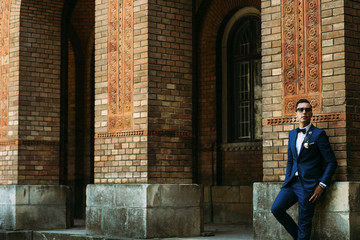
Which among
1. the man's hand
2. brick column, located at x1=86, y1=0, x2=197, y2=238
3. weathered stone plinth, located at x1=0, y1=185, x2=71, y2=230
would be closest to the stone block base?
brick column, located at x1=86, y1=0, x2=197, y2=238

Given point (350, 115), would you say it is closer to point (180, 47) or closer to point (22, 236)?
point (180, 47)

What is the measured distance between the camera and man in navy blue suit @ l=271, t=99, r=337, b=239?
314 inches

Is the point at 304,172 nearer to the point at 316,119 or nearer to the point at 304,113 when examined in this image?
the point at 304,113

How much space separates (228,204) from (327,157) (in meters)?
5.75

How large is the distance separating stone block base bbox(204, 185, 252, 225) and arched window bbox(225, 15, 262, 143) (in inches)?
40.4

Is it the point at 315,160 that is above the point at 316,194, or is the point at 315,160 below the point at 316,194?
above

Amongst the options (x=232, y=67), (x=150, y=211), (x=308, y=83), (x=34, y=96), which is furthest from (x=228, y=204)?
(x=308, y=83)

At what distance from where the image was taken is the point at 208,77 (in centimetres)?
1426

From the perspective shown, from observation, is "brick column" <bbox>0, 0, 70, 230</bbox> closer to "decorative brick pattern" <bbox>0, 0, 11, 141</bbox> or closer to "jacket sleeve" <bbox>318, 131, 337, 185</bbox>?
"decorative brick pattern" <bbox>0, 0, 11, 141</bbox>

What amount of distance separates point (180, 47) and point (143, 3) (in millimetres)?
901

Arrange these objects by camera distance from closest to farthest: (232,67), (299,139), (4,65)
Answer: (299,139) → (4,65) → (232,67)

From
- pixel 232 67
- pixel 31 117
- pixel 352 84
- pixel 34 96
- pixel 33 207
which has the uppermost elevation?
pixel 232 67

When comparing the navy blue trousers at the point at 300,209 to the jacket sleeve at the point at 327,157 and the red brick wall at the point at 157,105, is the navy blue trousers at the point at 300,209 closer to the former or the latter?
the jacket sleeve at the point at 327,157

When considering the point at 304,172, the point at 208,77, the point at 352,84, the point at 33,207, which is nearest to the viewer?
the point at 304,172
